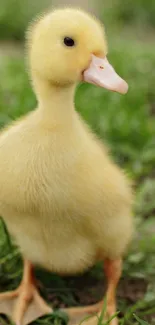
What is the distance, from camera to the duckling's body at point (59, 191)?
5.48ft

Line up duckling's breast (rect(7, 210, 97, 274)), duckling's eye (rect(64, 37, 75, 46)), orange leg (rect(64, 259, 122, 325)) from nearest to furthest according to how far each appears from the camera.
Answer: duckling's eye (rect(64, 37, 75, 46)) → duckling's breast (rect(7, 210, 97, 274)) → orange leg (rect(64, 259, 122, 325))

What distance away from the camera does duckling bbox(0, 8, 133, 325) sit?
5.32ft

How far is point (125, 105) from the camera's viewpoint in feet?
9.66

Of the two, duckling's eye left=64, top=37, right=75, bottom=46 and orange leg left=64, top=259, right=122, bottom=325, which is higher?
duckling's eye left=64, top=37, right=75, bottom=46

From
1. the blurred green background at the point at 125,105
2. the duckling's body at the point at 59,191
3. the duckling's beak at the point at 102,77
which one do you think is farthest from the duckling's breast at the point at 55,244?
the duckling's beak at the point at 102,77

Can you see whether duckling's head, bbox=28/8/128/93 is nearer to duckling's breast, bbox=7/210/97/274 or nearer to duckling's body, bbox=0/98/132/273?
duckling's body, bbox=0/98/132/273

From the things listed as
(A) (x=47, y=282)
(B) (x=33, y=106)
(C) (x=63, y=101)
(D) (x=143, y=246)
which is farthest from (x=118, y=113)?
(C) (x=63, y=101)

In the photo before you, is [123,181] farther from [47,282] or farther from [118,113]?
[118,113]

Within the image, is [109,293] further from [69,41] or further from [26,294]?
[69,41]

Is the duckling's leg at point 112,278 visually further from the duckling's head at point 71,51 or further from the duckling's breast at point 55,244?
the duckling's head at point 71,51

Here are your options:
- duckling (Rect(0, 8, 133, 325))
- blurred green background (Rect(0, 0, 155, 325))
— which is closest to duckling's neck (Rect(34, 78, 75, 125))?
duckling (Rect(0, 8, 133, 325))

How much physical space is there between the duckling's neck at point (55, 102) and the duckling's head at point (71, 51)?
24 mm

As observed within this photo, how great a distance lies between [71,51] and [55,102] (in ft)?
0.46

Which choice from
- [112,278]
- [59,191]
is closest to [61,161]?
[59,191]
